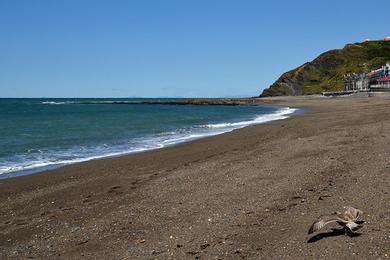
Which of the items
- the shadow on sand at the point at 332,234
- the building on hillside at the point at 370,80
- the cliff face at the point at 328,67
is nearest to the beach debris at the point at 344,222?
the shadow on sand at the point at 332,234

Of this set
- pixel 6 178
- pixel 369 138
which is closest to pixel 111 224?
pixel 6 178

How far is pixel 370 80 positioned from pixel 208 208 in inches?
4812

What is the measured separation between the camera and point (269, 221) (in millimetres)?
7527

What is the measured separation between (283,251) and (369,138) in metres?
11.4

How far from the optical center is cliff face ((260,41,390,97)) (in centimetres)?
16125

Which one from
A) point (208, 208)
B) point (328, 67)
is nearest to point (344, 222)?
point (208, 208)

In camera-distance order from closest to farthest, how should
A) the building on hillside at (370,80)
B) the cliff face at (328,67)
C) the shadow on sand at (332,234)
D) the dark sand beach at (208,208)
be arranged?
1. the shadow on sand at (332,234)
2. the dark sand beach at (208,208)
3. the building on hillside at (370,80)
4. the cliff face at (328,67)

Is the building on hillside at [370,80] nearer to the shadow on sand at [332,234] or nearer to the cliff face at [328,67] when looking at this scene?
the cliff face at [328,67]

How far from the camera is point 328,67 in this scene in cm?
17088

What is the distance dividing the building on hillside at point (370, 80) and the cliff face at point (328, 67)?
24089 millimetres

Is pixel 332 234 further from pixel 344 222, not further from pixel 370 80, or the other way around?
pixel 370 80

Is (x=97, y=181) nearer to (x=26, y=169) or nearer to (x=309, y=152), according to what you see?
(x=26, y=169)

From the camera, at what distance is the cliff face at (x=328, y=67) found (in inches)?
6348

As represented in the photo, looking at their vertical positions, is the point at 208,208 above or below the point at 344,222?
below
